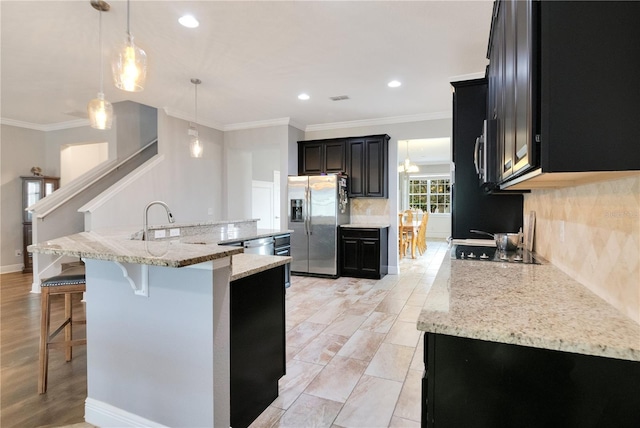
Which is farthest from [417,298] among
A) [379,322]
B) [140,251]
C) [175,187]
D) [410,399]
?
[175,187]

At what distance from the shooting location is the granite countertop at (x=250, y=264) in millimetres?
1755

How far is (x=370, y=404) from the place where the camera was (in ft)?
6.95

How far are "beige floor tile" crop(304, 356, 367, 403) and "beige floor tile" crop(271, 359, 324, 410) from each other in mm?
50

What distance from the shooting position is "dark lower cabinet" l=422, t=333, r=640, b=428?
Result: 0.92 m

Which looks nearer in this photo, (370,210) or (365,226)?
(365,226)

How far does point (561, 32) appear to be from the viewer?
93 cm

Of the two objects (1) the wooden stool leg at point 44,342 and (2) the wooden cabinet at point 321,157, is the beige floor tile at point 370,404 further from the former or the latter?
(2) the wooden cabinet at point 321,157

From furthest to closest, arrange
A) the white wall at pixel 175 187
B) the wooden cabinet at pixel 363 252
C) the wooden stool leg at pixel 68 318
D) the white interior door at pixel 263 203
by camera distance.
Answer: the white interior door at pixel 263 203 → the wooden cabinet at pixel 363 252 → the white wall at pixel 175 187 → the wooden stool leg at pixel 68 318

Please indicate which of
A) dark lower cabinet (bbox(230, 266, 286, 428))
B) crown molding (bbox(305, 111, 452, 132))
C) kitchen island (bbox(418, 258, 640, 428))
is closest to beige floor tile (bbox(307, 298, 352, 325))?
dark lower cabinet (bbox(230, 266, 286, 428))

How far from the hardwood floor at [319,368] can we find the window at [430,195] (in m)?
7.94

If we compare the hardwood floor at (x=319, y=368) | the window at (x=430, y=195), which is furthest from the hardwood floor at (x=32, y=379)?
the window at (x=430, y=195)

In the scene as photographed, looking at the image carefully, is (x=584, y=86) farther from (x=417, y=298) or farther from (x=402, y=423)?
(x=417, y=298)

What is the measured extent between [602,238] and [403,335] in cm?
224

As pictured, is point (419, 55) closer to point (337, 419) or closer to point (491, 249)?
point (491, 249)
